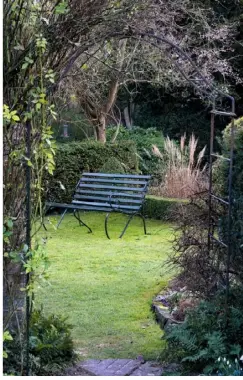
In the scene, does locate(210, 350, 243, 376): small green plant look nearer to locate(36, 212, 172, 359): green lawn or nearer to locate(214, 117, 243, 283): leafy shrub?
locate(214, 117, 243, 283): leafy shrub

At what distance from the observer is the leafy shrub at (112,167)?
1098 cm

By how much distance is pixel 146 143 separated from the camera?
529 inches

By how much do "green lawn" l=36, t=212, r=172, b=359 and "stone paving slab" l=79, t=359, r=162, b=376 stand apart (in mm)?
194

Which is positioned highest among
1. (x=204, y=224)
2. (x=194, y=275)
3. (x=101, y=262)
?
(x=204, y=224)

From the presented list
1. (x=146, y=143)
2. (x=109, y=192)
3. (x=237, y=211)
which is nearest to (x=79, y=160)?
(x=109, y=192)

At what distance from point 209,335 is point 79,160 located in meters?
7.59

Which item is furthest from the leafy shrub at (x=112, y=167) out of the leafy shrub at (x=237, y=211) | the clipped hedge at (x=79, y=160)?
the leafy shrub at (x=237, y=211)

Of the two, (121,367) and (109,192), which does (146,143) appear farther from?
(121,367)

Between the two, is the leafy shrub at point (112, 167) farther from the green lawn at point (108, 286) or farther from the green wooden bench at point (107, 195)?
the green lawn at point (108, 286)

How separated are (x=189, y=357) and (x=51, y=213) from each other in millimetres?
7533

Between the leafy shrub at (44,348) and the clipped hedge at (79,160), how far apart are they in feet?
20.7

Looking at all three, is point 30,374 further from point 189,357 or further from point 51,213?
point 51,213

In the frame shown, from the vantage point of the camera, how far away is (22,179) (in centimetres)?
357

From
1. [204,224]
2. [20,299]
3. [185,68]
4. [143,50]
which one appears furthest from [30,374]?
[143,50]
